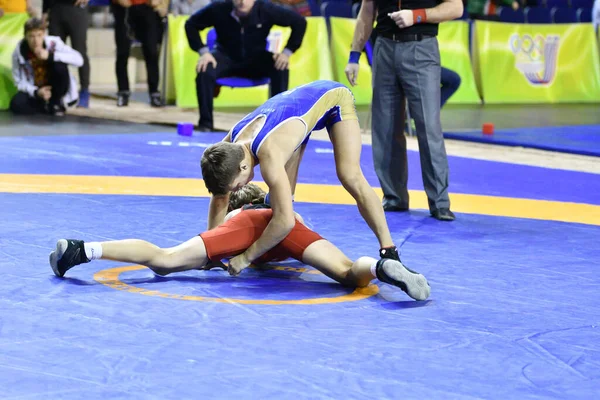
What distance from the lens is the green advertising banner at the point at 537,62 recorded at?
13.8 m

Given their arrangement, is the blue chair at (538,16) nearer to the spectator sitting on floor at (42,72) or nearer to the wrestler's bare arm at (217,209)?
the spectator sitting on floor at (42,72)

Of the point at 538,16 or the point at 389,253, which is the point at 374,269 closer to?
the point at 389,253

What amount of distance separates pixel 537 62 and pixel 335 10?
278 cm

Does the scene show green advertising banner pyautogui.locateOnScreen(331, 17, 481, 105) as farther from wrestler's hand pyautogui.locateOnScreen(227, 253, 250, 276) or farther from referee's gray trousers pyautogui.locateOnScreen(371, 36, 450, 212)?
wrestler's hand pyautogui.locateOnScreen(227, 253, 250, 276)

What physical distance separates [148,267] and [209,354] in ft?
3.93

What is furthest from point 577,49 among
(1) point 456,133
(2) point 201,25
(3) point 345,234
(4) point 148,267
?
(4) point 148,267

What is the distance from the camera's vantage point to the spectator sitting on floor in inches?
423

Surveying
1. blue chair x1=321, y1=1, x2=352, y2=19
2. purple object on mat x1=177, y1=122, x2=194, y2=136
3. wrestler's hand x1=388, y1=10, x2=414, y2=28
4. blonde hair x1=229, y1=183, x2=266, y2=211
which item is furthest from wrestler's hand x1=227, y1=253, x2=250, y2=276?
blue chair x1=321, y1=1, x2=352, y2=19

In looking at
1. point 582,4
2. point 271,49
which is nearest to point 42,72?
point 271,49

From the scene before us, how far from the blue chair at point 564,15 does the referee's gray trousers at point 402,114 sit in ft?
35.5

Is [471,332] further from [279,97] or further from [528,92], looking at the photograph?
[528,92]

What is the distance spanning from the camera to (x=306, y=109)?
447 cm

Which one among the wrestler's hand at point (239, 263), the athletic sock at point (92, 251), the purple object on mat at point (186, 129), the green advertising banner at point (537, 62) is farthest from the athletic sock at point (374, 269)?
the green advertising banner at point (537, 62)

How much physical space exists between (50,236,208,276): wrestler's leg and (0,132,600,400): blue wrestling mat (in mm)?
70
